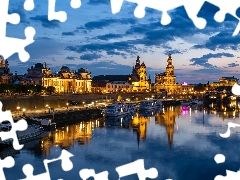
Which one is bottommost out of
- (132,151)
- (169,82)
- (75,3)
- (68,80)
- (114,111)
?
(132,151)

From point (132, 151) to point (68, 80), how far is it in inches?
1217

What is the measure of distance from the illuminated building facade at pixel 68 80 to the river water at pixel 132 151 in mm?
A: 22063

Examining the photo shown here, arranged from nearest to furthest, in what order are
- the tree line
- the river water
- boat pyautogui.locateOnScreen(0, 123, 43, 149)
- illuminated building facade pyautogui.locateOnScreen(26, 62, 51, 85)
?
the river water
boat pyautogui.locateOnScreen(0, 123, 43, 149)
the tree line
illuminated building facade pyautogui.locateOnScreen(26, 62, 51, 85)

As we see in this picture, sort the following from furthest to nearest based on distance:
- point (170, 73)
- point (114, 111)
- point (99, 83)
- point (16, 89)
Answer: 1. point (170, 73)
2. point (99, 83)
3. point (16, 89)
4. point (114, 111)

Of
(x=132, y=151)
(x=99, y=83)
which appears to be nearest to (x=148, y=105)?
(x=132, y=151)

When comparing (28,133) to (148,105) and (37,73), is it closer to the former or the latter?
(148,105)

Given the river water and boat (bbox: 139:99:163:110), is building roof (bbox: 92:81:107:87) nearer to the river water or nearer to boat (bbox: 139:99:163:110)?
boat (bbox: 139:99:163:110)

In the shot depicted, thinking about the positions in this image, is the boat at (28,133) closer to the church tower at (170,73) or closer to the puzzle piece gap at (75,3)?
the puzzle piece gap at (75,3)

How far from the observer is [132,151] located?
11.7m

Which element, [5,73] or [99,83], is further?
[99,83]

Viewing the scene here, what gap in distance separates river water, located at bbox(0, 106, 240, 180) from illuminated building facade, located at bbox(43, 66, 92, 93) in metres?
22.1

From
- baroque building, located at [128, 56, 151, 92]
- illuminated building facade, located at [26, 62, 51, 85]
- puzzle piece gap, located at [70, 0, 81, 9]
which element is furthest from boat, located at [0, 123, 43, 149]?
baroque building, located at [128, 56, 151, 92]

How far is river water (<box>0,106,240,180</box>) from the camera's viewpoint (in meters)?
8.98

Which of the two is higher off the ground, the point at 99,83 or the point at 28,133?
the point at 99,83
